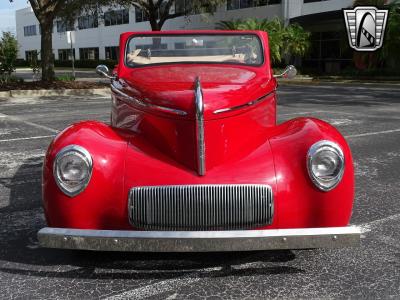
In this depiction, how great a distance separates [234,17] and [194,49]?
114 ft

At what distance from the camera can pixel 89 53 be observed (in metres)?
57.0

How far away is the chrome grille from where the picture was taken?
3.05m

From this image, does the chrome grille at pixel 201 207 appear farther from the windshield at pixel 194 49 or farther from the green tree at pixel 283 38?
the green tree at pixel 283 38

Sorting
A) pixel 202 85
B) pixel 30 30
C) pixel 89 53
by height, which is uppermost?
pixel 30 30

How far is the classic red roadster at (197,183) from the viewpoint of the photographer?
2895 mm

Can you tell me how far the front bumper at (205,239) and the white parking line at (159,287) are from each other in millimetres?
311

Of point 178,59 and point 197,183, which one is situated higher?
point 178,59

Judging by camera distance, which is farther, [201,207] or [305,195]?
[305,195]

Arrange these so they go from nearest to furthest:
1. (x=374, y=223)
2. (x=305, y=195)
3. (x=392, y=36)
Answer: (x=305, y=195), (x=374, y=223), (x=392, y=36)

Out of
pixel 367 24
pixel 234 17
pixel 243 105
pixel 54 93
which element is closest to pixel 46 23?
pixel 54 93

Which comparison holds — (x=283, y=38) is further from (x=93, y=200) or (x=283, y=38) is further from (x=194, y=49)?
(x=93, y=200)

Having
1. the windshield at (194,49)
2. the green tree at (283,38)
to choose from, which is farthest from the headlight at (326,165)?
the green tree at (283,38)

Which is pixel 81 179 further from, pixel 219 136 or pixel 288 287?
pixel 288 287

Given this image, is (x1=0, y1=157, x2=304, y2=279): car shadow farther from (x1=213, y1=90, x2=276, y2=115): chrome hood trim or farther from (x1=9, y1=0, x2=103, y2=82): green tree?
(x1=9, y1=0, x2=103, y2=82): green tree
